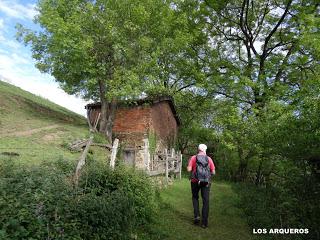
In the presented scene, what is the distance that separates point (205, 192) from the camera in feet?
30.2

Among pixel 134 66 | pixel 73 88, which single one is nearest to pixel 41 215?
pixel 134 66

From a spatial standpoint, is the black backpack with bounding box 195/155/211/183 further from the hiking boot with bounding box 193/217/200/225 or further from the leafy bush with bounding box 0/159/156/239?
the leafy bush with bounding box 0/159/156/239

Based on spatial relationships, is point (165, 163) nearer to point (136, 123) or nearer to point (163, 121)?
point (136, 123)

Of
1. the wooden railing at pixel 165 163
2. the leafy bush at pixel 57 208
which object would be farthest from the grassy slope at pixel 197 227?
the wooden railing at pixel 165 163

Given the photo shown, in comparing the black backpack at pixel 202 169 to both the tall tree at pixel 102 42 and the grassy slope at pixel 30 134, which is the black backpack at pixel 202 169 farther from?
the tall tree at pixel 102 42

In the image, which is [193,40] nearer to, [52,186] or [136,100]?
[136,100]

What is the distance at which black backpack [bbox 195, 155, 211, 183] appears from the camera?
909 cm

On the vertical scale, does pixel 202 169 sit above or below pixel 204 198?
above

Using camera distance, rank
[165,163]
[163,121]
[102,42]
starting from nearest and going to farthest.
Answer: [165,163], [102,42], [163,121]

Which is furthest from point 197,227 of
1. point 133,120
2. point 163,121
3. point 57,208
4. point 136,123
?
point 163,121

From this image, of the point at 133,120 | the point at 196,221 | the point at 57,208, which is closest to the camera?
the point at 57,208

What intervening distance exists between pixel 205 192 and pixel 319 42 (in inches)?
477

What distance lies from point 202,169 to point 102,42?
530 inches

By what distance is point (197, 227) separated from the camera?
9.16 m
